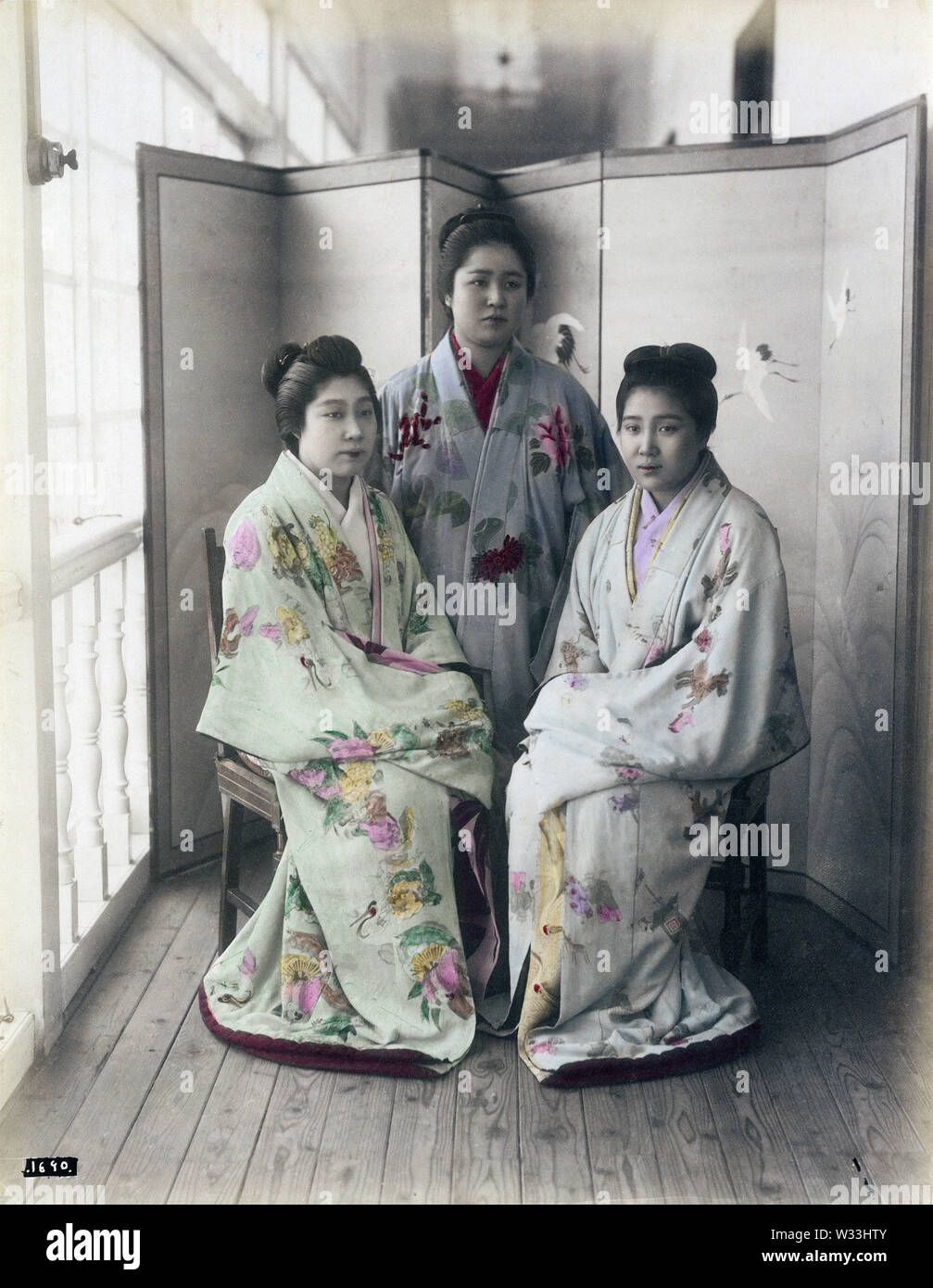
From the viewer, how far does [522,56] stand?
2.46 meters

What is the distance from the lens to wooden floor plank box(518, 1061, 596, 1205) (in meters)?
2.05

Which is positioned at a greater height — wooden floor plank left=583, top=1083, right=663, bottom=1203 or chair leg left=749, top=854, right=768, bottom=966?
chair leg left=749, top=854, right=768, bottom=966

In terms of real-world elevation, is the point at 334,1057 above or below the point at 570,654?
below

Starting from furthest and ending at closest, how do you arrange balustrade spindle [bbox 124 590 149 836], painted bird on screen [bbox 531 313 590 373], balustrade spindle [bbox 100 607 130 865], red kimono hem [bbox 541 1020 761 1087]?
Result: balustrade spindle [bbox 124 590 149 836] → balustrade spindle [bbox 100 607 130 865] → painted bird on screen [bbox 531 313 590 373] → red kimono hem [bbox 541 1020 761 1087]

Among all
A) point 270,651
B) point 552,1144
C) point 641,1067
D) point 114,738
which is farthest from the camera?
point 114,738

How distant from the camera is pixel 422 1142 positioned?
84.3 inches

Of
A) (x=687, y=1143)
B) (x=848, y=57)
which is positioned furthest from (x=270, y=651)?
(x=848, y=57)

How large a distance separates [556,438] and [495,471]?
5.9 inches

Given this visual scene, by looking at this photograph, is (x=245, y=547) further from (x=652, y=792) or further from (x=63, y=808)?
(x=652, y=792)

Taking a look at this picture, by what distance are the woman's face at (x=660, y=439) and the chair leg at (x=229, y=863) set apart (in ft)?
3.68

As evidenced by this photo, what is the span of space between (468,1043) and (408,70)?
6.19 feet

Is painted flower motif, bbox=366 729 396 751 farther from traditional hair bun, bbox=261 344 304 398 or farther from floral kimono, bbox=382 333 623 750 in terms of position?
traditional hair bun, bbox=261 344 304 398

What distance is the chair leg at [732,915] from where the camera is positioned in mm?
2570

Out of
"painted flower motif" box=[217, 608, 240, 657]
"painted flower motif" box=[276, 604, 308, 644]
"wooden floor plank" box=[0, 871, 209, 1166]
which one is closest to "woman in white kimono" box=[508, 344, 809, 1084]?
"painted flower motif" box=[276, 604, 308, 644]
